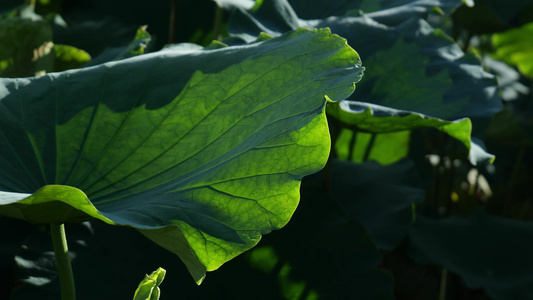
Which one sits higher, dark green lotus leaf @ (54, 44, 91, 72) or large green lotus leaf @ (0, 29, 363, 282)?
large green lotus leaf @ (0, 29, 363, 282)

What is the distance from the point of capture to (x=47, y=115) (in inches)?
33.8

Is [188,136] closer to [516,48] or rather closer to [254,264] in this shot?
[254,264]

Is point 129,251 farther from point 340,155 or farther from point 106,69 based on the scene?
point 340,155

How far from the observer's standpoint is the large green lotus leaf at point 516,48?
87.3 inches

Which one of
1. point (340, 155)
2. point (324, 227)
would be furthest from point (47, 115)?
point (340, 155)

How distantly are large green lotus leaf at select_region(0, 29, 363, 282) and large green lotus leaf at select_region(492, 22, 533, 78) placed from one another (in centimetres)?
160

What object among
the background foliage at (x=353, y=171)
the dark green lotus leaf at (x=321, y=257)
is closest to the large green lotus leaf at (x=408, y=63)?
the background foliage at (x=353, y=171)

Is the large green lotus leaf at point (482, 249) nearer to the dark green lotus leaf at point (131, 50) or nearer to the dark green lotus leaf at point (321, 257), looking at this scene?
the dark green lotus leaf at point (321, 257)

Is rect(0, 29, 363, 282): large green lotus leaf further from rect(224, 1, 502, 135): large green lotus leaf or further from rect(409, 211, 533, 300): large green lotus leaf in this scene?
rect(409, 211, 533, 300): large green lotus leaf

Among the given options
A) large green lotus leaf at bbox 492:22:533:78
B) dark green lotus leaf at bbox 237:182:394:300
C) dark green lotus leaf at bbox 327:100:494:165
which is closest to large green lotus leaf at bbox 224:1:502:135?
dark green lotus leaf at bbox 327:100:494:165

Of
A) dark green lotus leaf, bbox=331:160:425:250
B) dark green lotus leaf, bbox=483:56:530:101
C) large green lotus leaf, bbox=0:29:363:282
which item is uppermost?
large green lotus leaf, bbox=0:29:363:282

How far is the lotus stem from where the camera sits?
75 centimetres

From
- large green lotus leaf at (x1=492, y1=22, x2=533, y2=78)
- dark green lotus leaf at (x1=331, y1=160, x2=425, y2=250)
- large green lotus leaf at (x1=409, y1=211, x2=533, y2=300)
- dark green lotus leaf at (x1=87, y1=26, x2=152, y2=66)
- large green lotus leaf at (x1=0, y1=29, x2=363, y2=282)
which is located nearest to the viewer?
large green lotus leaf at (x1=0, y1=29, x2=363, y2=282)

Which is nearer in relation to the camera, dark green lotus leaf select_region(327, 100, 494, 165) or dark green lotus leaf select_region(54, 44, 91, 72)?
dark green lotus leaf select_region(327, 100, 494, 165)
